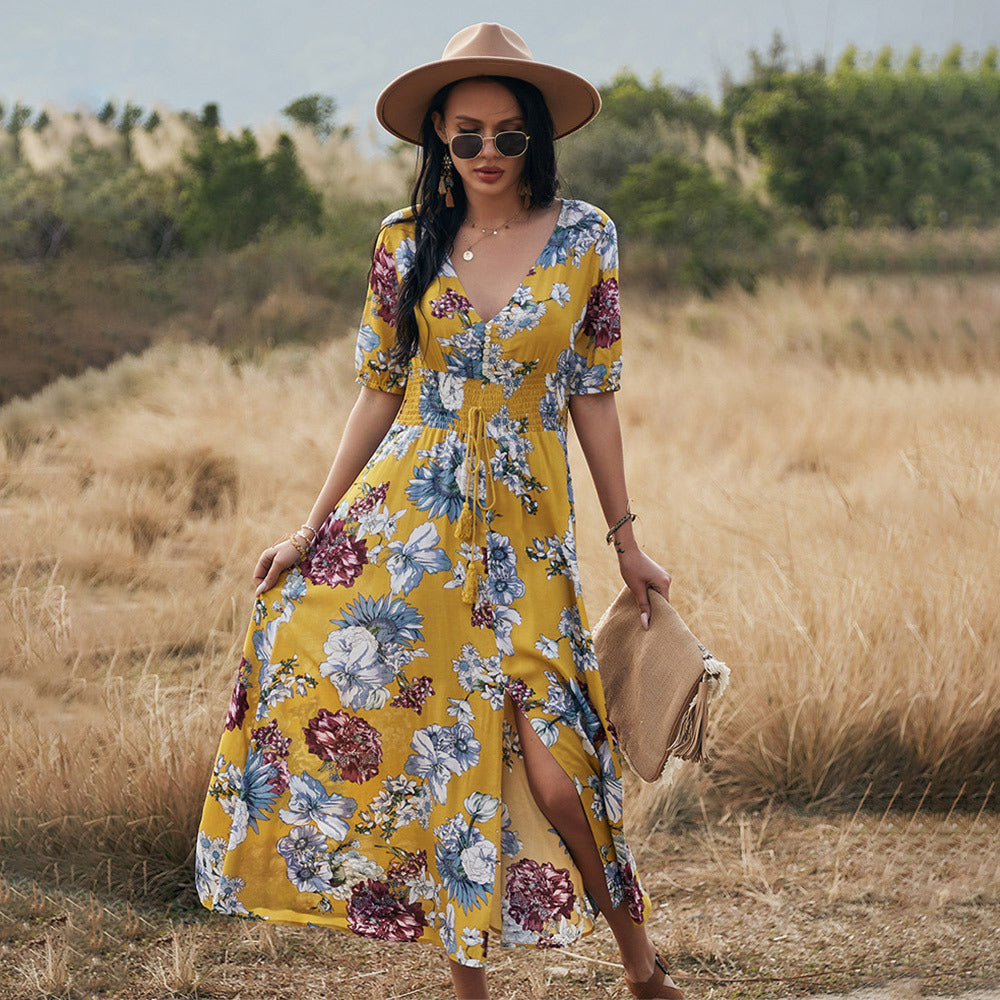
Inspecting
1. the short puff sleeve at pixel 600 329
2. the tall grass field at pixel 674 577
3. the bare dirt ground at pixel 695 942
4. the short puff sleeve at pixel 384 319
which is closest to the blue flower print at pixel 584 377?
the short puff sleeve at pixel 600 329

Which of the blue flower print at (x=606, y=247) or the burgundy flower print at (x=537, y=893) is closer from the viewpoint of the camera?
the burgundy flower print at (x=537, y=893)

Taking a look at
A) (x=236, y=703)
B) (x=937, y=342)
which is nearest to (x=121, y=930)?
(x=236, y=703)

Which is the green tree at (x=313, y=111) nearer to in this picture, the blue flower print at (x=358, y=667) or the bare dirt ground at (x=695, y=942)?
the bare dirt ground at (x=695, y=942)

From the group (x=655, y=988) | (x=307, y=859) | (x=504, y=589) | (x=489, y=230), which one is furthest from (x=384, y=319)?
(x=655, y=988)

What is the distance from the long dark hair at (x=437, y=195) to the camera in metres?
2.28

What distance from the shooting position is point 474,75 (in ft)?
7.55

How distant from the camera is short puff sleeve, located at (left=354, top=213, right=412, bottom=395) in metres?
2.33

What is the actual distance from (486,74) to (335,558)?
0.96 meters

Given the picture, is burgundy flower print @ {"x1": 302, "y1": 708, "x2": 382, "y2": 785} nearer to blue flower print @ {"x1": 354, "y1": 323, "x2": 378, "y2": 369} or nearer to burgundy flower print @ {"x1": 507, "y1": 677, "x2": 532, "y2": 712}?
burgundy flower print @ {"x1": 507, "y1": 677, "x2": 532, "y2": 712}

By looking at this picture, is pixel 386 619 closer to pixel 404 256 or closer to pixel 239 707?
pixel 239 707

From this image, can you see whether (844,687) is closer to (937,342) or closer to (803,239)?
(937,342)

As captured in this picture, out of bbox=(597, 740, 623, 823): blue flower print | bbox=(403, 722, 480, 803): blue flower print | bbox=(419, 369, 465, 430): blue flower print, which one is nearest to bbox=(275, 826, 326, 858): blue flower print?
bbox=(403, 722, 480, 803): blue flower print

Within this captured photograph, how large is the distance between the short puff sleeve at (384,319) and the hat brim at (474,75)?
0.72 ft

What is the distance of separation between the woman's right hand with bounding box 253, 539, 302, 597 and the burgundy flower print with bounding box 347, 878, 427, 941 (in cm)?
59
